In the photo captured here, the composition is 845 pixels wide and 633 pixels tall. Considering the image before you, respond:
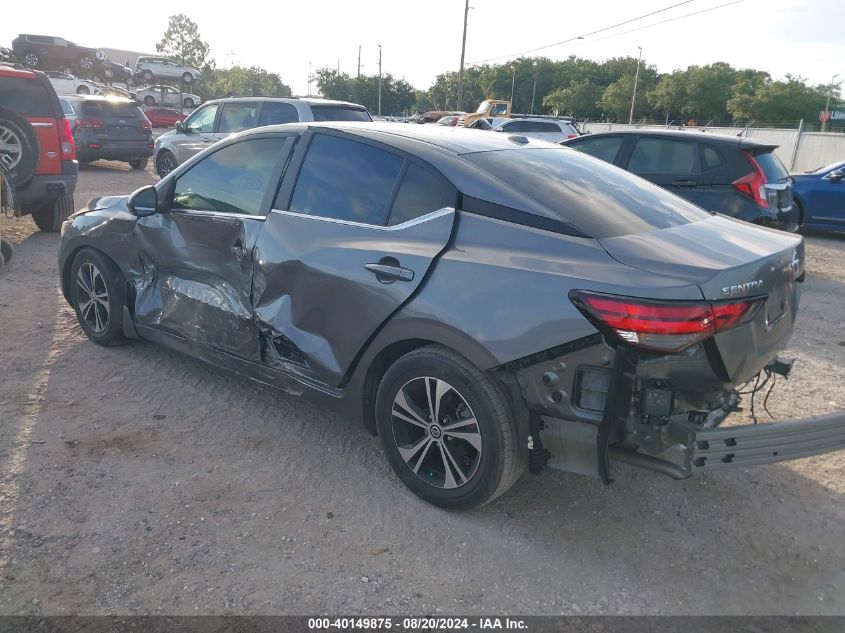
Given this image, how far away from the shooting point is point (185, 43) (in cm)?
7875

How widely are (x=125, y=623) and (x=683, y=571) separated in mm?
A: 2196

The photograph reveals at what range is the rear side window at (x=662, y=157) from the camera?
830cm

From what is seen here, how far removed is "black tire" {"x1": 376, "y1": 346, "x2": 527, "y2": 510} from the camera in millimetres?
2859

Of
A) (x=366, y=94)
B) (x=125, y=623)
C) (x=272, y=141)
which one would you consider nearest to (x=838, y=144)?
(x=272, y=141)

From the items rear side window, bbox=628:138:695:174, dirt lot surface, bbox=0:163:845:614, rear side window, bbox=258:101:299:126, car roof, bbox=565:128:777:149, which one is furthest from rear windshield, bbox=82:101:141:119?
dirt lot surface, bbox=0:163:845:614

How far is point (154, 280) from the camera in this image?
14.6ft

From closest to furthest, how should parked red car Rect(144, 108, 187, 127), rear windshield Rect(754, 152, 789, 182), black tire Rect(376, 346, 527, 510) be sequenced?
1. black tire Rect(376, 346, 527, 510)
2. rear windshield Rect(754, 152, 789, 182)
3. parked red car Rect(144, 108, 187, 127)

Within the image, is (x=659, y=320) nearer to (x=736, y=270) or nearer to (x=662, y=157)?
(x=736, y=270)

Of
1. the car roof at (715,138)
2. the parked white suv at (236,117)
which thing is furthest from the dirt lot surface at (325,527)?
the parked white suv at (236,117)

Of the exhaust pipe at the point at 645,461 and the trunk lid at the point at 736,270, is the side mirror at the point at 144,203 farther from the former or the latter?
the exhaust pipe at the point at 645,461

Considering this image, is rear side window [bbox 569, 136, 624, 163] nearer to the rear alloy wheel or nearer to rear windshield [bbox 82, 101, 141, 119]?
rear windshield [bbox 82, 101, 141, 119]

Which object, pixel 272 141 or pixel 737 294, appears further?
pixel 272 141

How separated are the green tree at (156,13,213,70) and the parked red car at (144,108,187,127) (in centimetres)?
4755

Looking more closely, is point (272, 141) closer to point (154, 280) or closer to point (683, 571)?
point (154, 280)
